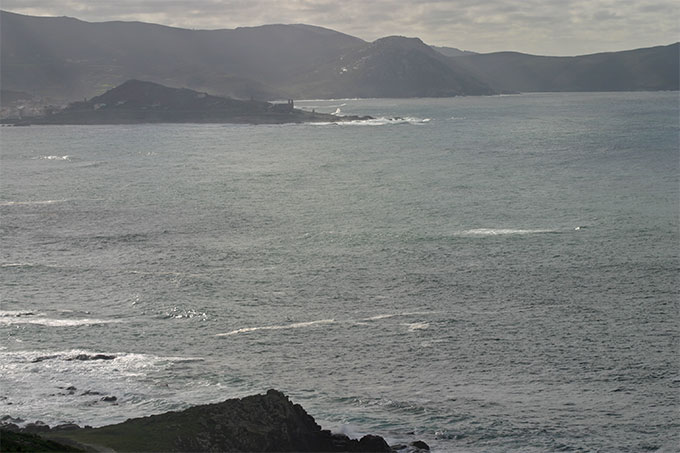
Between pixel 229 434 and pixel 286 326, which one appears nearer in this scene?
pixel 229 434

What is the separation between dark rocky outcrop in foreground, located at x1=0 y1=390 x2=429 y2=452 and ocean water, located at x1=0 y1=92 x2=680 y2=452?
2.96 m

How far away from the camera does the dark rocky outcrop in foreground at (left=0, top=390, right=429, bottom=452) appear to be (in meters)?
39.4

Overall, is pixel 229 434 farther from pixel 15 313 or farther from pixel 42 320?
pixel 15 313

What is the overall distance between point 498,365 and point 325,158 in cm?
12052

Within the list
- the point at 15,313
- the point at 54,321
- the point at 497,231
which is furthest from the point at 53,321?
Result: the point at 497,231

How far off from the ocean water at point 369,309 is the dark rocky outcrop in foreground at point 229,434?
2.96 m

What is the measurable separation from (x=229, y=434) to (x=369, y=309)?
24.7 meters

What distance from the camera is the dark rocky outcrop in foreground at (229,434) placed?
3938 cm

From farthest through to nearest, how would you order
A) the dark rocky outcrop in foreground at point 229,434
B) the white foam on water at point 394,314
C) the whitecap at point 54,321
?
the white foam on water at point 394,314, the whitecap at point 54,321, the dark rocky outcrop in foreground at point 229,434

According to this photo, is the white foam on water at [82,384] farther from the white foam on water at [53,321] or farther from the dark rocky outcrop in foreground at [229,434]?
the white foam on water at [53,321]

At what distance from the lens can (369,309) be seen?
63.4 m

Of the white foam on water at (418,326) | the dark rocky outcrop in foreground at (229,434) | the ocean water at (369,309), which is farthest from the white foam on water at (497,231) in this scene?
the dark rocky outcrop in foreground at (229,434)

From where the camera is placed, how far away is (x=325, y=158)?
171125mm

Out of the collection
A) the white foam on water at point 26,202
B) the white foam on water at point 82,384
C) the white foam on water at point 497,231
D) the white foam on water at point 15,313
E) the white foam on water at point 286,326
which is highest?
the white foam on water at point 26,202
